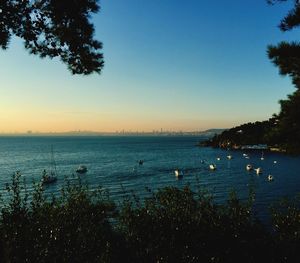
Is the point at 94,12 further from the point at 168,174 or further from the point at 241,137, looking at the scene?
the point at 241,137

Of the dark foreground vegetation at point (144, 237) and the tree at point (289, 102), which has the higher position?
the tree at point (289, 102)

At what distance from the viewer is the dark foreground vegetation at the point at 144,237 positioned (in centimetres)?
941

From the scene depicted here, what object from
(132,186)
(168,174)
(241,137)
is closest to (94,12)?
(132,186)

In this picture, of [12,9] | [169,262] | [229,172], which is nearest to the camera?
[12,9]

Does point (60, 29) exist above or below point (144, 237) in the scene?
above

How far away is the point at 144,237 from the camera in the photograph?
11.8 m

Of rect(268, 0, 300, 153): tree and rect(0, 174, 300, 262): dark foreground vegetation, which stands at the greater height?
rect(268, 0, 300, 153): tree

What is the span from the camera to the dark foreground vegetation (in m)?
9.41

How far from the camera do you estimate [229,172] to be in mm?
82000

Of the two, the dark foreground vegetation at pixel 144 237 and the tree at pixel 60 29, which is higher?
the tree at pixel 60 29

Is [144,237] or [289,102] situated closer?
[289,102]

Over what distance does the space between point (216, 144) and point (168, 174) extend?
119864mm

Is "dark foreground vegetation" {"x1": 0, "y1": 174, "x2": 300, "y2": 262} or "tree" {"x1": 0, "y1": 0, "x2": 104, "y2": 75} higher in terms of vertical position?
"tree" {"x1": 0, "y1": 0, "x2": 104, "y2": 75}

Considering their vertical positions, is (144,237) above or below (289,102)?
below
